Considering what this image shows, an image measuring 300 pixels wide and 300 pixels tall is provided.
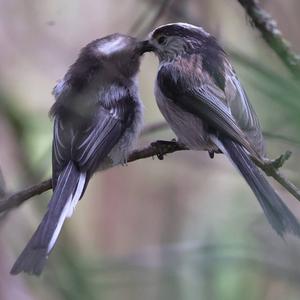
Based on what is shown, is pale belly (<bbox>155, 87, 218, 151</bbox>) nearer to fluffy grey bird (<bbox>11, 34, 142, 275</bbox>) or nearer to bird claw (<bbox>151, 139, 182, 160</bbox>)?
bird claw (<bbox>151, 139, 182, 160</bbox>)

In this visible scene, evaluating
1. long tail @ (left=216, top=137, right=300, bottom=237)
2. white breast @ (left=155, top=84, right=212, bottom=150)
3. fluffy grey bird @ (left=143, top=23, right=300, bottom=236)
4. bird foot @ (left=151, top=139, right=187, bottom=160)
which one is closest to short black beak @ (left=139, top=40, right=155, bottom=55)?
fluffy grey bird @ (left=143, top=23, right=300, bottom=236)

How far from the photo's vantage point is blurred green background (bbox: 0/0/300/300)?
1772mm

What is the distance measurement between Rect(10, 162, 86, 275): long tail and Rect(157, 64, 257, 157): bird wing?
1.87 ft

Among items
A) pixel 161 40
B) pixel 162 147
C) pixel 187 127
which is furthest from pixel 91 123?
pixel 161 40

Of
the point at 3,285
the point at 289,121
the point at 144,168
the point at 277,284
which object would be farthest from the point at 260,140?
the point at 144,168

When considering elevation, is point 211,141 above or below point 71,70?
above

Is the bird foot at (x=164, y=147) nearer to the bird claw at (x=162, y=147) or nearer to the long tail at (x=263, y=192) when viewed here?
the bird claw at (x=162, y=147)

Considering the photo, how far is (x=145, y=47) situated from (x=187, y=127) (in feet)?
1.79

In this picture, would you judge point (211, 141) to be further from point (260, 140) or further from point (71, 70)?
point (71, 70)

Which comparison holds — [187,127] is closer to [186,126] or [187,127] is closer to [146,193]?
[186,126]

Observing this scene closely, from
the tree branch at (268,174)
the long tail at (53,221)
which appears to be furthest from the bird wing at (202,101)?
the long tail at (53,221)

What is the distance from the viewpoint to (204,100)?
299cm

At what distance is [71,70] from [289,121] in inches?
91.6

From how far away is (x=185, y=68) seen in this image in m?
3.26
